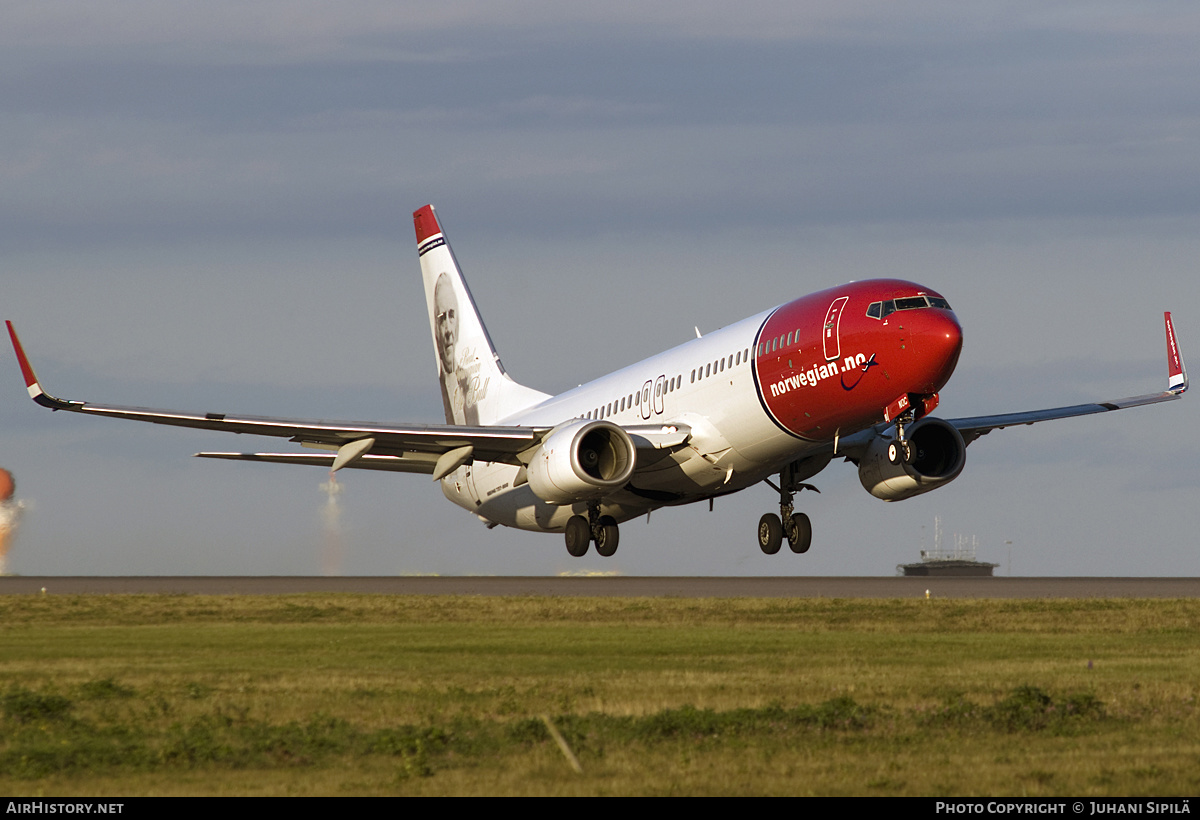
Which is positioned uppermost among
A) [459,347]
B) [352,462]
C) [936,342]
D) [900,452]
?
[459,347]

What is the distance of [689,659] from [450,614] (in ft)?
37.2

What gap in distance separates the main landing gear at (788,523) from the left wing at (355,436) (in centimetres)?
718

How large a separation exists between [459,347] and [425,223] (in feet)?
22.8

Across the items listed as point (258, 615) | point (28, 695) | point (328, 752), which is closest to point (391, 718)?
point (328, 752)

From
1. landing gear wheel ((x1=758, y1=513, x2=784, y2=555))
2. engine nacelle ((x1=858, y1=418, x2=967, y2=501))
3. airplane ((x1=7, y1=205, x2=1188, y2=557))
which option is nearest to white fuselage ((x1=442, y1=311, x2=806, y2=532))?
airplane ((x1=7, y1=205, x2=1188, y2=557))

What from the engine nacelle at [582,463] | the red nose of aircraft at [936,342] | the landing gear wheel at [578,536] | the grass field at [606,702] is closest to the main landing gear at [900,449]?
the red nose of aircraft at [936,342]

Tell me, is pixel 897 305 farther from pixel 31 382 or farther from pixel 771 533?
A: pixel 31 382

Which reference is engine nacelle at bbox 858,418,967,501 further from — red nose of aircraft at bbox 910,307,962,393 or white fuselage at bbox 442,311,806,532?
red nose of aircraft at bbox 910,307,962,393

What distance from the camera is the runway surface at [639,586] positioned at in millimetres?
46562

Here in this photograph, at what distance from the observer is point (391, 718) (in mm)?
20516

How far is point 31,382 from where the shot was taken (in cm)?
3922

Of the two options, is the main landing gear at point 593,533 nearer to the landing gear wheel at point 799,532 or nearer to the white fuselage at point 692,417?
the white fuselage at point 692,417

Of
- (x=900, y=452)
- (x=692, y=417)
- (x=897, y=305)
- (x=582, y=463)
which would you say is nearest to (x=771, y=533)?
(x=692, y=417)

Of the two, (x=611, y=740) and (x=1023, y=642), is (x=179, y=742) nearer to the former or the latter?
(x=611, y=740)
